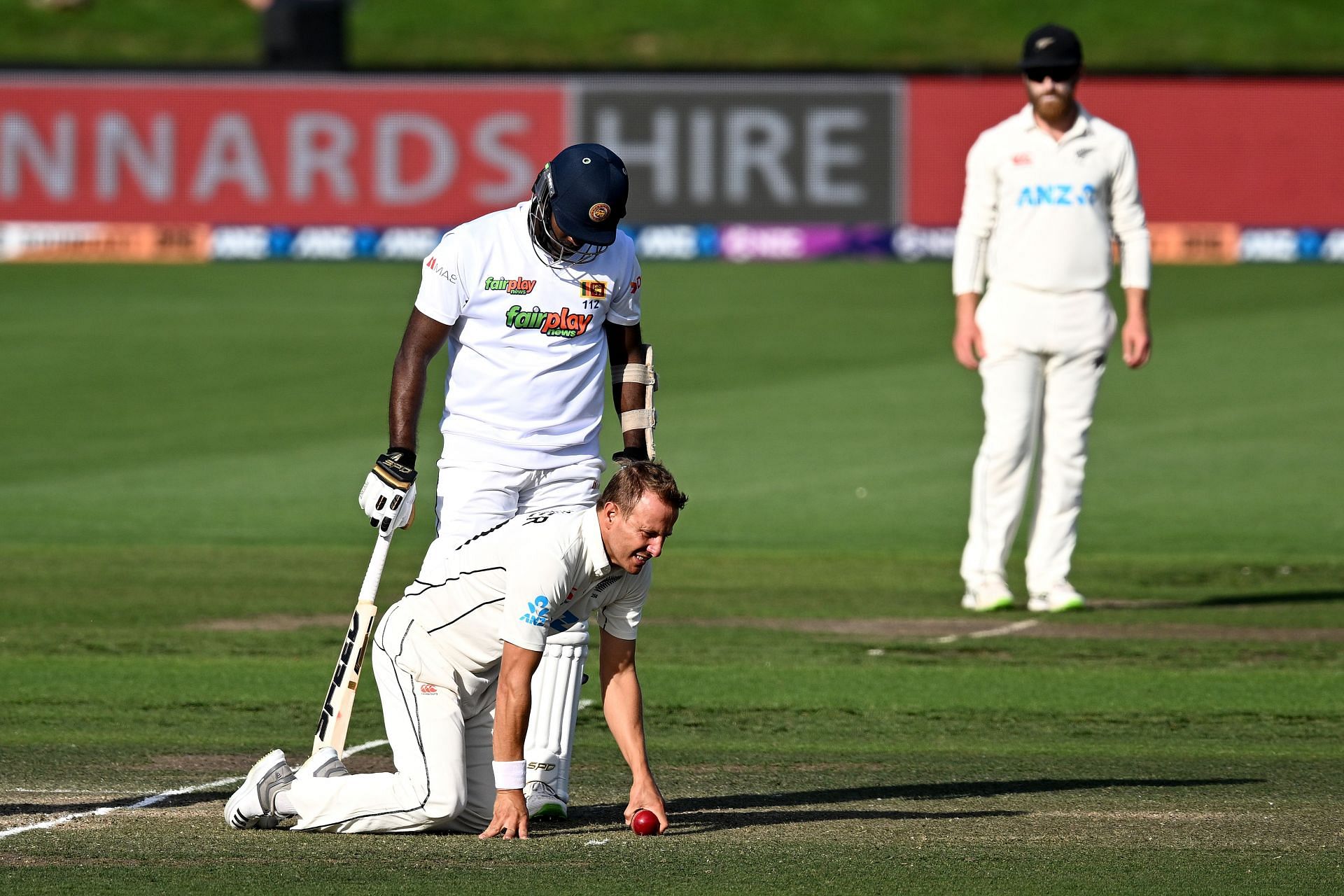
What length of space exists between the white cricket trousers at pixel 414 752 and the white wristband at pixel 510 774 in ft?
0.82

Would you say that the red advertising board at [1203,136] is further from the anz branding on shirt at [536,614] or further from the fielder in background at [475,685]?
the anz branding on shirt at [536,614]

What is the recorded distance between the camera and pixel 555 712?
759 cm

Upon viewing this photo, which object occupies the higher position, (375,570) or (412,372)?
(412,372)

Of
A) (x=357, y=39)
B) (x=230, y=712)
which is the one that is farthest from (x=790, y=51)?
(x=230, y=712)

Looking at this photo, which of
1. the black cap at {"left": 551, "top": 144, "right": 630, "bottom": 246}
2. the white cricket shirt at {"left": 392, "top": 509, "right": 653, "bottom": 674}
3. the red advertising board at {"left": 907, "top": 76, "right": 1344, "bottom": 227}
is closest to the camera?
the white cricket shirt at {"left": 392, "top": 509, "right": 653, "bottom": 674}

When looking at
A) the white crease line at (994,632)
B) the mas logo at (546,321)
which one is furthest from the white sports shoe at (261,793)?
the white crease line at (994,632)

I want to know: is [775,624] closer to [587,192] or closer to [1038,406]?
[1038,406]

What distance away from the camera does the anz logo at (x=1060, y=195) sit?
1170 cm

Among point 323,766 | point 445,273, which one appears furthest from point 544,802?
point 445,273

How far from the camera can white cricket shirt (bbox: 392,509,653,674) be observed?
6.91 meters

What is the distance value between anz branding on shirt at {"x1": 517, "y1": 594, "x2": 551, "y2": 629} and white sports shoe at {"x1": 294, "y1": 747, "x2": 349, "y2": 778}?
2.96 feet

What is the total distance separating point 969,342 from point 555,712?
4699 millimetres

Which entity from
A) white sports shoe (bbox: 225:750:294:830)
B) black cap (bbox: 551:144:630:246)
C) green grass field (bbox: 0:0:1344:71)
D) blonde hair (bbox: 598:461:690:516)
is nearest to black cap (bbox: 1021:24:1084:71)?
black cap (bbox: 551:144:630:246)

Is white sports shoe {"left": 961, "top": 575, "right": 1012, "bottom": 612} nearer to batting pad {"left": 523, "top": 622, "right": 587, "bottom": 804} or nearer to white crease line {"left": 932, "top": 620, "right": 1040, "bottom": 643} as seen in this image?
white crease line {"left": 932, "top": 620, "right": 1040, "bottom": 643}
